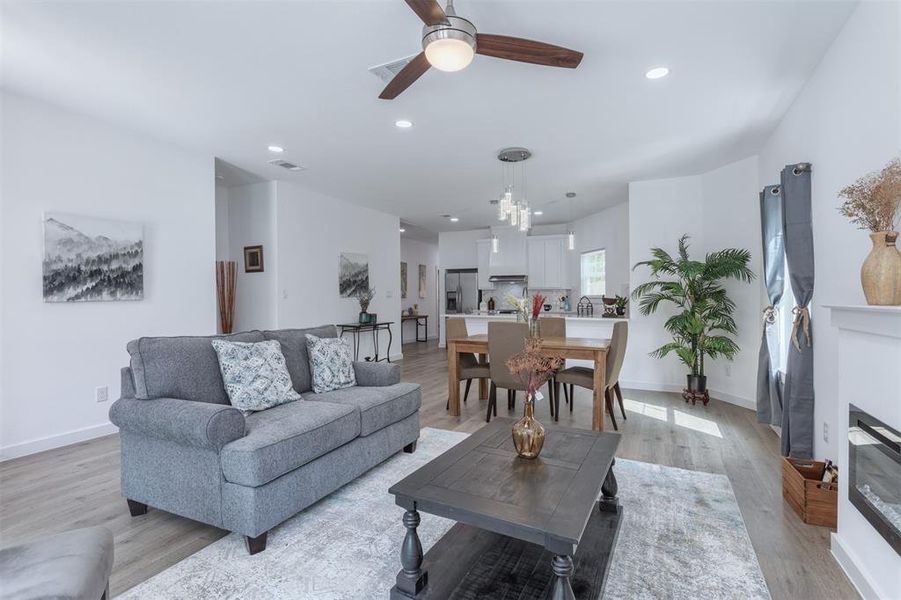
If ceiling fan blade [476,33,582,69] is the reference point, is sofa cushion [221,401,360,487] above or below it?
below

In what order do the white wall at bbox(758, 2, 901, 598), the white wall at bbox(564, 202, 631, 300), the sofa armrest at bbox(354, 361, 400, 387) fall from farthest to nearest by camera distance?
the white wall at bbox(564, 202, 631, 300), the sofa armrest at bbox(354, 361, 400, 387), the white wall at bbox(758, 2, 901, 598)

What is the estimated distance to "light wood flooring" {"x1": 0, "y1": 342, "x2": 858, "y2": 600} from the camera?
6.21ft

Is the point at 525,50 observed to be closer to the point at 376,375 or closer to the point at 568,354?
the point at 376,375

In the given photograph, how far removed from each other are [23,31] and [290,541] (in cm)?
326

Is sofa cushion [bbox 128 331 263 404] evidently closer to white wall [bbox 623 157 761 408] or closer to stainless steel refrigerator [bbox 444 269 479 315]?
white wall [bbox 623 157 761 408]

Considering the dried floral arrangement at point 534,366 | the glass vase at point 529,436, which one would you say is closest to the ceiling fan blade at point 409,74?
the dried floral arrangement at point 534,366

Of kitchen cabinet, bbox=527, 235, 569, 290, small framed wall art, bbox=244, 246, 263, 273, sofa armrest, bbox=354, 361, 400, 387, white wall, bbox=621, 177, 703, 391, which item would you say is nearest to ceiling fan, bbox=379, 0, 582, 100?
sofa armrest, bbox=354, 361, 400, 387

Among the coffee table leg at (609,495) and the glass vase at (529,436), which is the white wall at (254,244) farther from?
the coffee table leg at (609,495)

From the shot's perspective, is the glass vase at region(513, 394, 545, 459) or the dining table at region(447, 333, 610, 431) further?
the dining table at region(447, 333, 610, 431)

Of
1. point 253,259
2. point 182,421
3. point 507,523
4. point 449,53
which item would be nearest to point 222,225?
point 253,259

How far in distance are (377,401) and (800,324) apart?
115 inches

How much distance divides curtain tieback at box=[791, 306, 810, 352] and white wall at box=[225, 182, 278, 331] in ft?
17.7

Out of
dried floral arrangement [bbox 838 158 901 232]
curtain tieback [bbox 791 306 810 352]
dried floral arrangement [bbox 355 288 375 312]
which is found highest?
dried floral arrangement [bbox 838 158 901 232]

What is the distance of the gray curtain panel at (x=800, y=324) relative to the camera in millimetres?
2814
